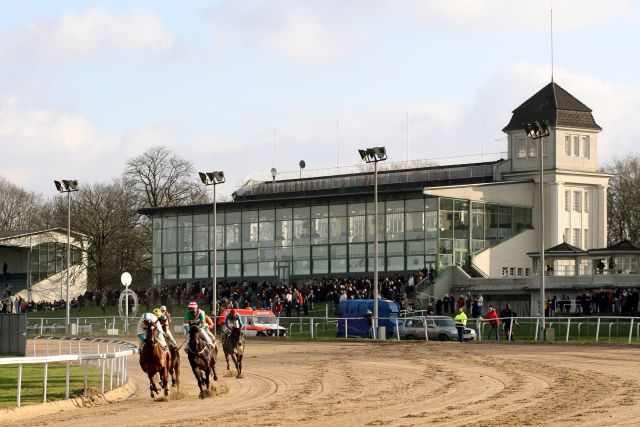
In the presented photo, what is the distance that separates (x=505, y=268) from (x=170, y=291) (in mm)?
18960

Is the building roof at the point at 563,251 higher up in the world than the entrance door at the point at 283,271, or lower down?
higher up

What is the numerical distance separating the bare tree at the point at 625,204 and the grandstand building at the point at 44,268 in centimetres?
3780

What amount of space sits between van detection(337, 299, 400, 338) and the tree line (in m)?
38.0

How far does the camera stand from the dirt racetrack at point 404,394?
19719 mm

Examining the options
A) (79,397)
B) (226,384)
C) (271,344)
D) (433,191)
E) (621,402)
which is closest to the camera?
(621,402)

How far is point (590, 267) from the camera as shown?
210ft

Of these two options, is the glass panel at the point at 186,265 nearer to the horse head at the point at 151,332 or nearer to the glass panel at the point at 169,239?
the glass panel at the point at 169,239

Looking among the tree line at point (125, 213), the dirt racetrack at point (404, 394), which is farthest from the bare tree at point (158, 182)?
the dirt racetrack at point (404, 394)

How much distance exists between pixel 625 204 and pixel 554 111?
17.7 meters

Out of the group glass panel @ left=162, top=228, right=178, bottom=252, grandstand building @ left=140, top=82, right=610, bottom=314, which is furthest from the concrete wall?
glass panel @ left=162, top=228, right=178, bottom=252

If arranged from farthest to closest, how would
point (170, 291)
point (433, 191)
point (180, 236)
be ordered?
point (180, 236), point (170, 291), point (433, 191)

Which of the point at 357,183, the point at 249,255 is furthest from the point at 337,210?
the point at 357,183

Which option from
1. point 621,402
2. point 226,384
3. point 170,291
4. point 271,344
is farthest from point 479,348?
point 170,291

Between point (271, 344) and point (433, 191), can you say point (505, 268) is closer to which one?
point (433, 191)
